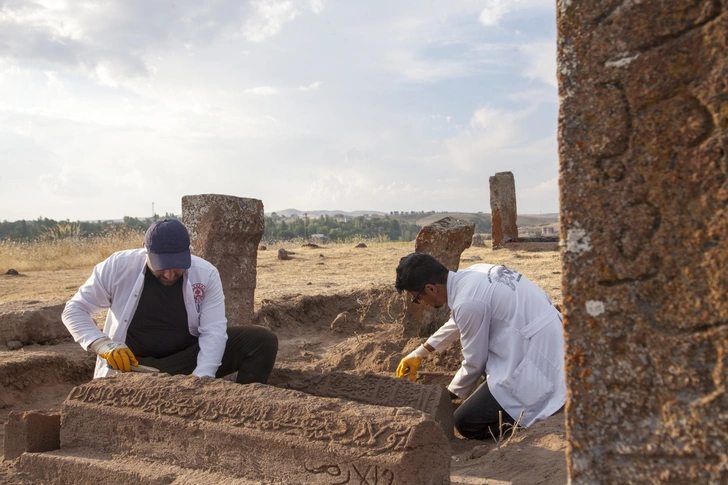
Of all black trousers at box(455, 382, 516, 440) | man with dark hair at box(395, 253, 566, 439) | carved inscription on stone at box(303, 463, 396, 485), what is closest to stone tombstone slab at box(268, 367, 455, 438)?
black trousers at box(455, 382, 516, 440)

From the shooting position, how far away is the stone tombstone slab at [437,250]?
609cm

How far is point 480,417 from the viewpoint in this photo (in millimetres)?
4195

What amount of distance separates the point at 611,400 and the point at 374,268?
981 cm

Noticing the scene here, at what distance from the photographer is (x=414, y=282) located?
13.5 feet

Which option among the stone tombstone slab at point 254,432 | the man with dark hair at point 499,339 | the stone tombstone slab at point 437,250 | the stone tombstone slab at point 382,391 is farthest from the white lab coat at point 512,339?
the stone tombstone slab at point 437,250

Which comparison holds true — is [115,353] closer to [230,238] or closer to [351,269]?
[230,238]

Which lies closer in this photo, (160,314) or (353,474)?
(353,474)

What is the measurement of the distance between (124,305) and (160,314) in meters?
0.22

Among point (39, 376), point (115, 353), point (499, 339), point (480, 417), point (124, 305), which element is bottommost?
point (480, 417)

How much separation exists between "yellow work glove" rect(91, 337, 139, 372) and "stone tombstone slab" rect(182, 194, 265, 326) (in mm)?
2165

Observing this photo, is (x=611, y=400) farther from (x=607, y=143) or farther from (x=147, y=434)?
(x=147, y=434)

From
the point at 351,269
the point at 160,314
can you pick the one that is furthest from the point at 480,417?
the point at 351,269

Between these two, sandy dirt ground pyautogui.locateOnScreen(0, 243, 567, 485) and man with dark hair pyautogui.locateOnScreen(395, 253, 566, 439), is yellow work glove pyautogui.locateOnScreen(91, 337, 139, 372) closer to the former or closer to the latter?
sandy dirt ground pyautogui.locateOnScreen(0, 243, 567, 485)

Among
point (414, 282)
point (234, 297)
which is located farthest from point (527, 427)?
point (234, 297)
